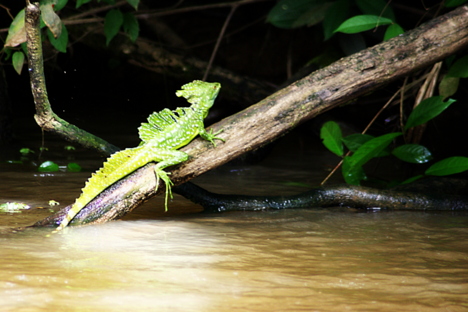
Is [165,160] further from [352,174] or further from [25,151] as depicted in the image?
[25,151]

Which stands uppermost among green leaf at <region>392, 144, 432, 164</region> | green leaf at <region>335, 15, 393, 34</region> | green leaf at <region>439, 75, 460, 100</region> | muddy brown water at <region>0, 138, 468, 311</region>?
green leaf at <region>335, 15, 393, 34</region>

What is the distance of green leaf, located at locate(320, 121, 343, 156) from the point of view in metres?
4.76

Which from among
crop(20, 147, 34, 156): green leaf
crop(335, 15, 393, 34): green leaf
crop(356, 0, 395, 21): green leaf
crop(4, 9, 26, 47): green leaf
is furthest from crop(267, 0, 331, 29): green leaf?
crop(20, 147, 34, 156): green leaf

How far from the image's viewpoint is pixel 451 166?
4.36 metres

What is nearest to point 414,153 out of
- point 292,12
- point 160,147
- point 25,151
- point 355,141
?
point 355,141

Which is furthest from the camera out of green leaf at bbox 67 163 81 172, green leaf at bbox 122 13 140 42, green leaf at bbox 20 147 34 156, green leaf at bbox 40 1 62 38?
green leaf at bbox 20 147 34 156

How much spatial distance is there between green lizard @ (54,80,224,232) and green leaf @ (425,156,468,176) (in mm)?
1969

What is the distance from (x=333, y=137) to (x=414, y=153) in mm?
699

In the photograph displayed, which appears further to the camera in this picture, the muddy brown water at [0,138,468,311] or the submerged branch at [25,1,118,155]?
the submerged branch at [25,1,118,155]

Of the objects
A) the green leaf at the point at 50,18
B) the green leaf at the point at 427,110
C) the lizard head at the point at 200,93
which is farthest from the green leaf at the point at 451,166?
the green leaf at the point at 50,18

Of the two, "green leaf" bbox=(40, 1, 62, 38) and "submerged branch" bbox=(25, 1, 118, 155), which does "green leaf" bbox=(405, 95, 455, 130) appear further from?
"green leaf" bbox=(40, 1, 62, 38)

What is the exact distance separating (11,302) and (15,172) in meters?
3.29

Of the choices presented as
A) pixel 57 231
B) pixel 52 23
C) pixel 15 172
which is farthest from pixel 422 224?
pixel 15 172

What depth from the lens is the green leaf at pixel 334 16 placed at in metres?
5.07
